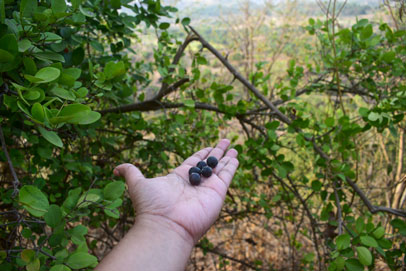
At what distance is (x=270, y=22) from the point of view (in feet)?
22.8

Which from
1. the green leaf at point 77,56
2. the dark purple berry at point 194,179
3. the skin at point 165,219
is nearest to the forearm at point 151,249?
the skin at point 165,219

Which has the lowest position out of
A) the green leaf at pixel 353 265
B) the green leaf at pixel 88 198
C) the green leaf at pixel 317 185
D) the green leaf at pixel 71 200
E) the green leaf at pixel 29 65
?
the green leaf at pixel 353 265

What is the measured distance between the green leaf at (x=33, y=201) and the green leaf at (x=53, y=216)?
1.9 inches

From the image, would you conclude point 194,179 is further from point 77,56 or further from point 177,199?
point 77,56

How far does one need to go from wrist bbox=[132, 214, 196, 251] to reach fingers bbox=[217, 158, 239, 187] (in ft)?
1.43

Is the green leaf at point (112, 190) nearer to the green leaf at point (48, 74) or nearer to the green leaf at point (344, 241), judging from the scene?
the green leaf at point (48, 74)

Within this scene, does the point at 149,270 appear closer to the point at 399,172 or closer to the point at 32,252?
the point at 32,252

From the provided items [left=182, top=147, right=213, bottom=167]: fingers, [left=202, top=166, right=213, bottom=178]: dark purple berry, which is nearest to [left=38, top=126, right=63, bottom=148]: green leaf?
[left=202, top=166, right=213, bottom=178]: dark purple berry

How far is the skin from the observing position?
1.04m

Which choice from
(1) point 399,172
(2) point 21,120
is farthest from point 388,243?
(1) point 399,172

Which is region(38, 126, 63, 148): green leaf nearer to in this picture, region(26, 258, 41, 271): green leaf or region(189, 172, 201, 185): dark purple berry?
region(26, 258, 41, 271): green leaf

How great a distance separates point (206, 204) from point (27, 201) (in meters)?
0.79

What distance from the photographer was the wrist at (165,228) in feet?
3.89

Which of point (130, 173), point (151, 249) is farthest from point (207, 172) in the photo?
point (151, 249)
